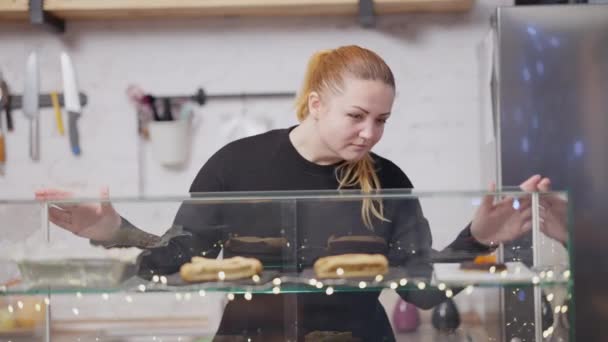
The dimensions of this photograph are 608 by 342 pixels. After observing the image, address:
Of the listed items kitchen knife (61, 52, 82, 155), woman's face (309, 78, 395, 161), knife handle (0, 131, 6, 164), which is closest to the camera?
woman's face (309, 78, 395, 161)

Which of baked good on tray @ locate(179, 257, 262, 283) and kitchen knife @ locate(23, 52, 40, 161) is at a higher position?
kitchen knife @ locate(23, 52, 40, 161)

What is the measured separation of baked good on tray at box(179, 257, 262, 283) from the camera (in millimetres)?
1284

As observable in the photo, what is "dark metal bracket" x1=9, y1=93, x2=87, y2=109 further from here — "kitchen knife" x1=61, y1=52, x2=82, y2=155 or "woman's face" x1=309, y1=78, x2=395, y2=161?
"woman's face" x1=309, y1=78, x2=395, y2=161

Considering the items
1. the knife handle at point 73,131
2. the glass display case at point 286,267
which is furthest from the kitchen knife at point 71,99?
the glass display case at point 286,267

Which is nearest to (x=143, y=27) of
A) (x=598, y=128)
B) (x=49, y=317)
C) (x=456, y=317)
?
(x=598, y=128)

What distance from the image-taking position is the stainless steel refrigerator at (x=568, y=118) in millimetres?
2559

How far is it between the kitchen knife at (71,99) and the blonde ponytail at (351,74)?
58.3 inches

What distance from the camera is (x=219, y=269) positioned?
1.29m

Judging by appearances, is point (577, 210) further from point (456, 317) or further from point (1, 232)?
point (1, 232)

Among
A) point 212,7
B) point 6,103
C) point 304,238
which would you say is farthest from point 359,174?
point 6,103

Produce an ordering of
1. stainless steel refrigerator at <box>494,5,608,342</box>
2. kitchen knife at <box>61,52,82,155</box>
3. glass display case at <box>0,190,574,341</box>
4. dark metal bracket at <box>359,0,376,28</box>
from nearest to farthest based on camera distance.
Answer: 1. glass display case at <box>0,190,574,341</box>
2. stainless steel refrigerator at <box>494,5,608,342</box>
3. dark metal bracket at <box>359,0,376,28</box>
4. kitchen knife at <box>61,52,82,155</box>

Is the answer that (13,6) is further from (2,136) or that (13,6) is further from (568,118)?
(568,118)

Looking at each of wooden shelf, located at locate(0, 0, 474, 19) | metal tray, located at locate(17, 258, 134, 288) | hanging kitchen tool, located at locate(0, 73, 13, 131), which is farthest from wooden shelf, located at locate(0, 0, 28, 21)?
Answer: metal tray, located at locate(17, 258, 134, 288)

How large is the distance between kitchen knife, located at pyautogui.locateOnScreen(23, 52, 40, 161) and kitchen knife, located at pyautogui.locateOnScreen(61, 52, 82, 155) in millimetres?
107
